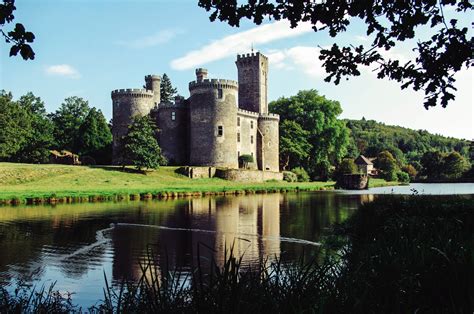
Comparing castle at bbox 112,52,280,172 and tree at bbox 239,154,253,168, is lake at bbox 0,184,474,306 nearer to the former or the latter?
castle at bbox 112,52,280,172

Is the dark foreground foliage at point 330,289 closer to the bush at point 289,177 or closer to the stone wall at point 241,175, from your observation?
the stone wall at point 241,175

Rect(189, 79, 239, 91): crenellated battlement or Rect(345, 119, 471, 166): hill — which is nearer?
Rect(189, 79, 239, 91): crenellated battlement

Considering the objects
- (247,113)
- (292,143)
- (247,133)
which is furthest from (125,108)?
(292,143)

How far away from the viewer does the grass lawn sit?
34438 mm

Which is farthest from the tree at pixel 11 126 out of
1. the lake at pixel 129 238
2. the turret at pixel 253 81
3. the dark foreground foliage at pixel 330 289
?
the dark foreground foliage at pixel 330 289

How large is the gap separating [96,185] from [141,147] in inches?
325

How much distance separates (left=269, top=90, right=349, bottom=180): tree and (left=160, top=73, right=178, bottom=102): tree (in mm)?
23812

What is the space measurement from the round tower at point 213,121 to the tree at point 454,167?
51.1 m

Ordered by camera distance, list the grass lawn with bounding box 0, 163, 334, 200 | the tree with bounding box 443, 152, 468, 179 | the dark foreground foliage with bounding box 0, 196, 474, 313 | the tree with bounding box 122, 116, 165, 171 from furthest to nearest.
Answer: the tree with bounding box 443, 152, 468, 179, the tree with bounding box 122, 116, 165, 171, the grass lawn with bounding box 0, 163, 334, 200, the dark foreground foliage with bounding box 0, 196, 474, 313

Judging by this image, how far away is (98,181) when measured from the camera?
38.8 m

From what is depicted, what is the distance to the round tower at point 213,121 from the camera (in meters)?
50.3

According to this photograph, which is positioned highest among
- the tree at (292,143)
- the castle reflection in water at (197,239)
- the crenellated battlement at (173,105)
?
the crenellated battlement at (173,105)

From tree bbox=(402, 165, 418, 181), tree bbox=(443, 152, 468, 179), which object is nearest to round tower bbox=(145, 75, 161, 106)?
tree bbox=(443, 152, 468, 179)

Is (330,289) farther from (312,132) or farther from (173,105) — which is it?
(312,132)
